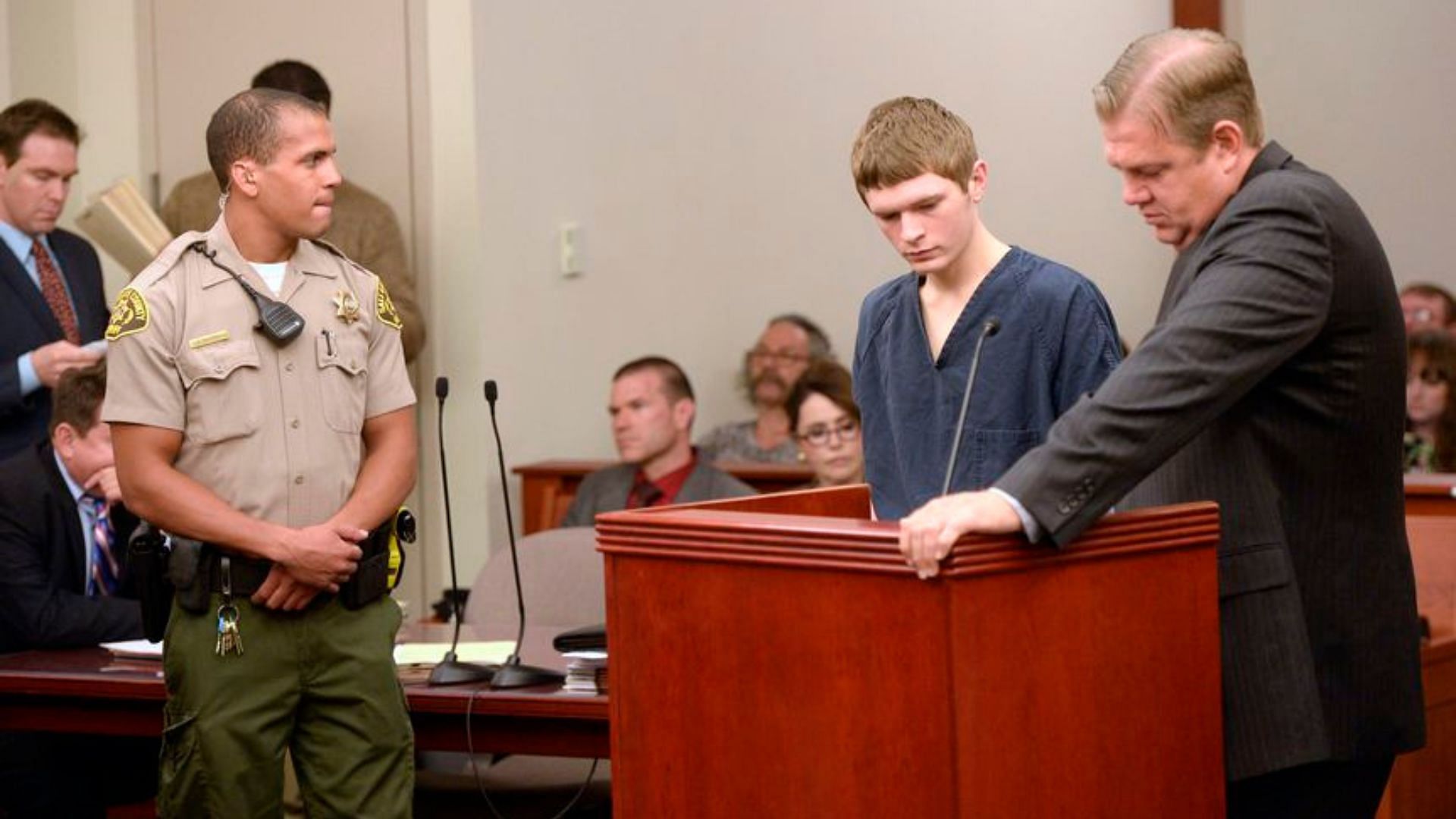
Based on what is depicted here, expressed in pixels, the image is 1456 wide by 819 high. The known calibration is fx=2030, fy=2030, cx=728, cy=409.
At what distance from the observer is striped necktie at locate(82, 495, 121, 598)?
4.16 m

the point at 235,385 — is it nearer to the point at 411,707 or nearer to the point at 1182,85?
the point at 411,707

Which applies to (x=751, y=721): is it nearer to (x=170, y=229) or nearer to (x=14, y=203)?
(x=14, y=203)

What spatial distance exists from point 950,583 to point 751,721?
0.31 m

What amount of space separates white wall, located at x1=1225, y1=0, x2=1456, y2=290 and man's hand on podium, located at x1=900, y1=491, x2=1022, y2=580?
5.58m

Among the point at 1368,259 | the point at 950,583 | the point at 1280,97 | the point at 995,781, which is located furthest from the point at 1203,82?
the point at 1280,97

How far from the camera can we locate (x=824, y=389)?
17.4ft

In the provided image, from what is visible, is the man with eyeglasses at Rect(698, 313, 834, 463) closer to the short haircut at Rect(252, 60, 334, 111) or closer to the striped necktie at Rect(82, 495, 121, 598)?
the short haircut at Rect(252, 60, 334, 111)

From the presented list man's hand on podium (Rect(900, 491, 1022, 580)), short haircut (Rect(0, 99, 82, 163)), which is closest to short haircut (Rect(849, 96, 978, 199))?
man's hand on podium (Rect(900, 491, 1022, 580))

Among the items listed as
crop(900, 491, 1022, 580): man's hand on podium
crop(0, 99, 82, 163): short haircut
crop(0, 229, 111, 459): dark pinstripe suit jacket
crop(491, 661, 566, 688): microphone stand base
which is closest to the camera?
crop(900, 491, 1022, 580): man's hand on podium

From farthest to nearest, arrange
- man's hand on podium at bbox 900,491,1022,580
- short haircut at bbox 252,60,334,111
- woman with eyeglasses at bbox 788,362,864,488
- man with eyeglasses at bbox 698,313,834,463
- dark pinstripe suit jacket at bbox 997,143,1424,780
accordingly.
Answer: man with eyeglasses at bbox 698,313,834,463 < short haircut at bbox 252,60,334,111 < woman with eyeglasses at bbox 788,362,864,488 < dark pinstripe suit jacket at bbox 997,143,1424,780 < man's hand on podium at bbox 900,491,1022,580

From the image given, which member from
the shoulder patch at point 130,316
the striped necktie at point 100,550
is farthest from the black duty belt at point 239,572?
the striped necktie at point 100,550

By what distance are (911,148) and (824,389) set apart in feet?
9.26

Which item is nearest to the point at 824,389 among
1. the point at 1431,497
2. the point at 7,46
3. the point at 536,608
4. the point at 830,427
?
the point at 830,427

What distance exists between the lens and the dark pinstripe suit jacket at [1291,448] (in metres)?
2.07
